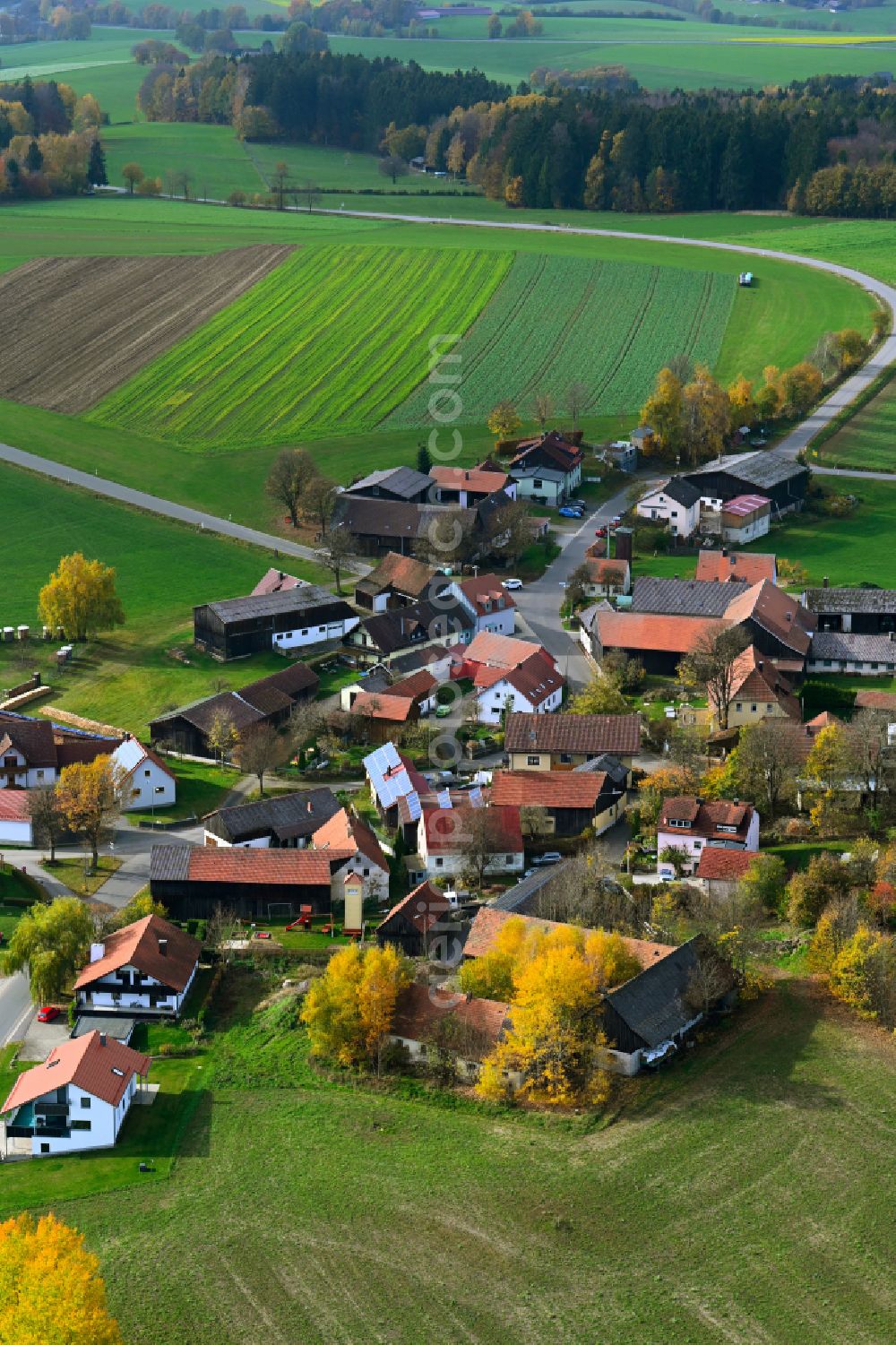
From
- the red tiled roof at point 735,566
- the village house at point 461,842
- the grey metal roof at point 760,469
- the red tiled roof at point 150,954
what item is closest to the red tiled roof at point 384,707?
the village house at point 461,842

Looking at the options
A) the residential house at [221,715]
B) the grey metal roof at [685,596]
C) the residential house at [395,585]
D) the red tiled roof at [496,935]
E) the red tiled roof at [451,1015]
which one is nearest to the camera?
the red tiled roof at [451,1015]

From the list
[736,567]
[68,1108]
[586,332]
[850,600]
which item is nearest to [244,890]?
[68,1108]

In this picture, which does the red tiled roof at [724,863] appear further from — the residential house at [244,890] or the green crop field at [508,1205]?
the residential house at [244,890]

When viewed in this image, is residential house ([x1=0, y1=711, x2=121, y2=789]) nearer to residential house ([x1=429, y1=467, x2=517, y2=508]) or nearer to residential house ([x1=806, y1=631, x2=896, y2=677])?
residential house ([x1=806, y1=631, x2=896, y2=677])

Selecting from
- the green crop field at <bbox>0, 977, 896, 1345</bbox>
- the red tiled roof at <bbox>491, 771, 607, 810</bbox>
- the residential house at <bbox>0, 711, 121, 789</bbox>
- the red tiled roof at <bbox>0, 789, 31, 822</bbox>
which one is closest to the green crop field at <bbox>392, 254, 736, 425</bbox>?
the residential house at <bbox>0, 711, 121, 789</bbox>

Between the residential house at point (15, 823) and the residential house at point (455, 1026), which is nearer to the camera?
the residential house at point (455, 1026)

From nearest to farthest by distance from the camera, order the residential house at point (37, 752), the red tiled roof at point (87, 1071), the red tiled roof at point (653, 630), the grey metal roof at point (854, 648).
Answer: the red tiled roof at point (87, 1071) < the residential house at point (37, 752) < the grey metal roof at point (854, 648) < the red tiled roof at point (653, 630)
